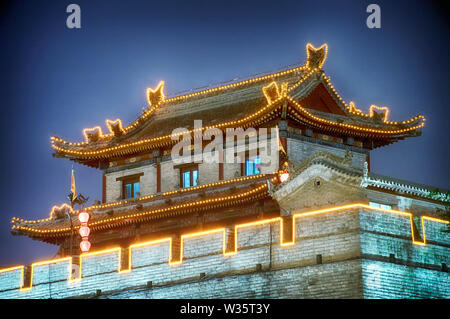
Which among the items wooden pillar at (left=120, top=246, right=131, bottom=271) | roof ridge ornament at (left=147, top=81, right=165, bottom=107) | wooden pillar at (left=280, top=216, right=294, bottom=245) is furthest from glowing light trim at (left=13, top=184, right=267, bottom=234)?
roof ridge ornament at (left=147, top=81, right=165, bottom=107)

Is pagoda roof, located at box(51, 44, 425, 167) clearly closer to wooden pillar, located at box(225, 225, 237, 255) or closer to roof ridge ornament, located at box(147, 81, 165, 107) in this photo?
roof ridge ornament, located at box(147, 81, 165, 107)

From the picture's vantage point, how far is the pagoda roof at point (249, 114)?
3078 cm

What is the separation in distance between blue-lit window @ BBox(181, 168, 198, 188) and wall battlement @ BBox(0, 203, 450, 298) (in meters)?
6.23

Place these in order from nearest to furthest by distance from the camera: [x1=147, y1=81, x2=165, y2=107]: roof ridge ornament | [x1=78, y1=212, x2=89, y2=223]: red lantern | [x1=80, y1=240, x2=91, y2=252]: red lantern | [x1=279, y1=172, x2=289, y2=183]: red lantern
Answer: [x1=279, y1=172, x2=289, y2=183]: red lantern, [x1=80, y1=240, x2=91, y2=252]: red lantern, [x1=78, y1=212, x2=89, y2=223]: red lantern, [x1=147, y1=81, x2=165, y2=107]: roof ridge ornament

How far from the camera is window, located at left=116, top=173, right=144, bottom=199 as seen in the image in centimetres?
3375

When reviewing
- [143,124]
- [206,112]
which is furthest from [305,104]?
[143,124]

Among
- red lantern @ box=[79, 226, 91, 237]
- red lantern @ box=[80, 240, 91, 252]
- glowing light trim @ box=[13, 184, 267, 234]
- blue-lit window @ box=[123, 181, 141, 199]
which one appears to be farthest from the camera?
blue-lit window @ box=[123, 181, 141, 199]

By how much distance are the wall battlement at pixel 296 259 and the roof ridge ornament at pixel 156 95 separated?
34.0 feet

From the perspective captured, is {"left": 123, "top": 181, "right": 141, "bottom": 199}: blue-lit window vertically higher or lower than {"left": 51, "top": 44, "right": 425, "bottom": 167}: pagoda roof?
lower

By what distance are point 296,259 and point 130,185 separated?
39.5 ft

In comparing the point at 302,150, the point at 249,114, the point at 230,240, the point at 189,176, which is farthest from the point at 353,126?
the point at 230,240

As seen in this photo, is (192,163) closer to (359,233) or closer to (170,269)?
(170,269)

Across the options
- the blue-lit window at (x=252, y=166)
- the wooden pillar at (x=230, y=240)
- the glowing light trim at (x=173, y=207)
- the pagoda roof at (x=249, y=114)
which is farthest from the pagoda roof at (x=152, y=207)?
the wooden pillar at (x=230, y=240)
